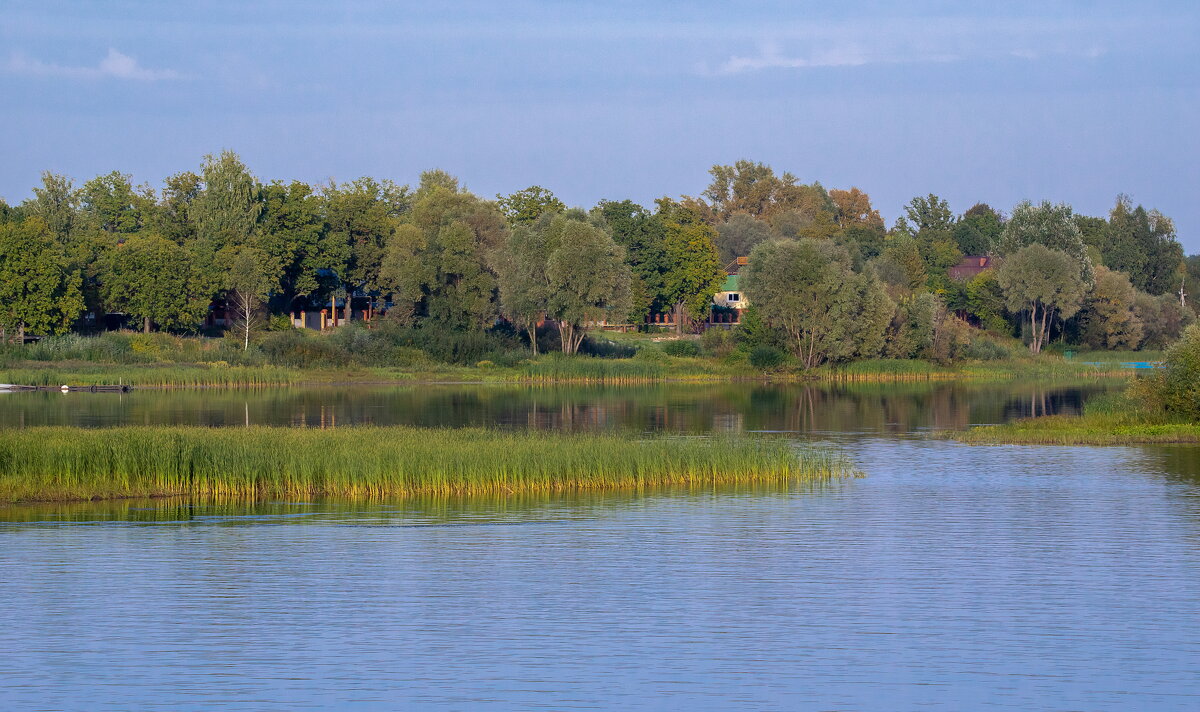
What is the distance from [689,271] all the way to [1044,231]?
→ 110 ft

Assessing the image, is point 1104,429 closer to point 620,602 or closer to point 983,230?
point 620,602

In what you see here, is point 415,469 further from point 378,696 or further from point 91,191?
point 91,191

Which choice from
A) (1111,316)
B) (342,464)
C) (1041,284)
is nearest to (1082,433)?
(342,464)

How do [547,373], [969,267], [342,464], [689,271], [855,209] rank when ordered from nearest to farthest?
[342,464], [547,373], [689,271], [969,267], [855,209]

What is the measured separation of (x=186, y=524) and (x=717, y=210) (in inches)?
6611

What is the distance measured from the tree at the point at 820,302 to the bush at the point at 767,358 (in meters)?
1.33

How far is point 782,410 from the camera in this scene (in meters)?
65.6

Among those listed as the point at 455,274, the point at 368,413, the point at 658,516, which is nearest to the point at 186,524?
the point at 658,516

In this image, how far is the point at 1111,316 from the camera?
385ft

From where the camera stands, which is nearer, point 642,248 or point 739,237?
point 642,248

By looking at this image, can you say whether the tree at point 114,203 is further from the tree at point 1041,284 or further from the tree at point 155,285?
the tree at point 1041,284

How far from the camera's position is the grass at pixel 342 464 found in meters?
29.5

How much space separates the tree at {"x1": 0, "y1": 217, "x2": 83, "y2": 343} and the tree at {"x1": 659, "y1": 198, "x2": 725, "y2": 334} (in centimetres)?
5441

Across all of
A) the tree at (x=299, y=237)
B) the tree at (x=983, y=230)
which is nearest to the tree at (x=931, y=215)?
the tree at (x=983, y=230)
